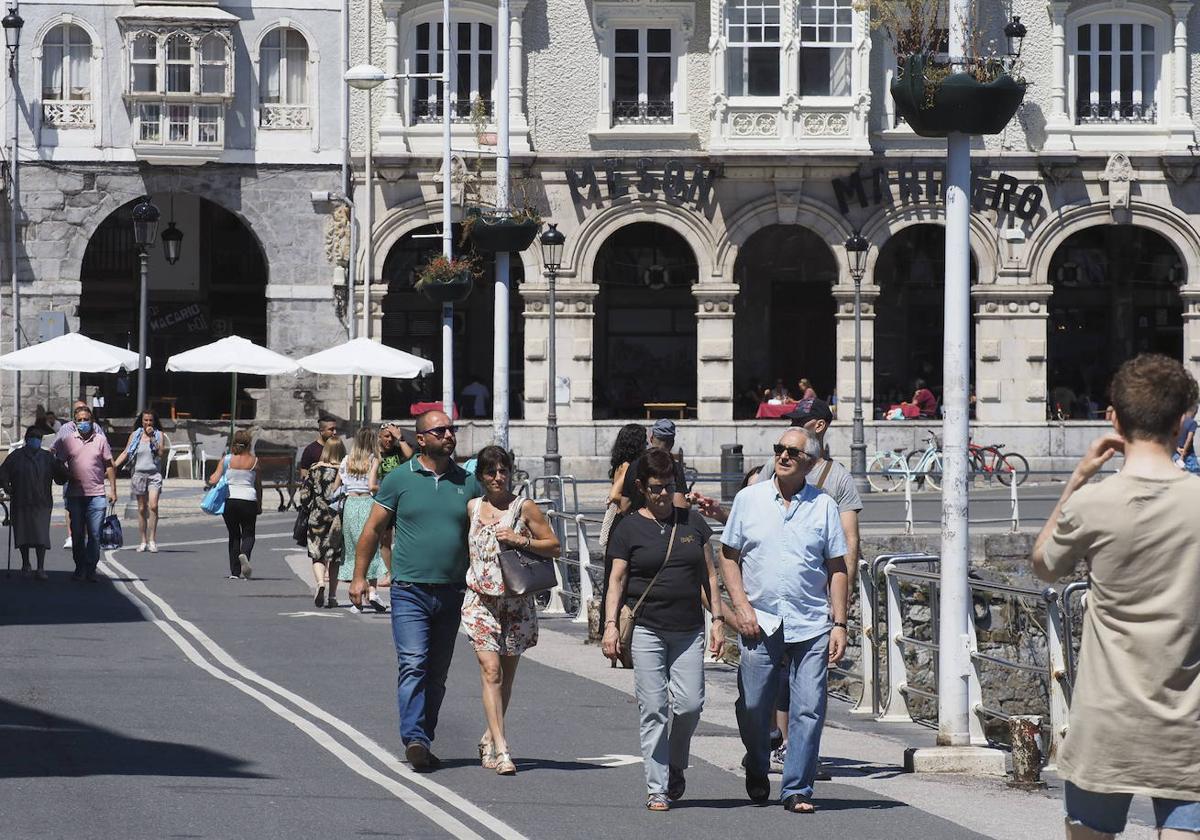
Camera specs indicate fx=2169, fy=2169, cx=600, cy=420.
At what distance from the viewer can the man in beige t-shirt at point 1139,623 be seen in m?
5.97

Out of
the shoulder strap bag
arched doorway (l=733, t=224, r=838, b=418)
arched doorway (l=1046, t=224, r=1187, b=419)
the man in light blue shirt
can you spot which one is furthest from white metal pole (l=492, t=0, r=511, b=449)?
arched doorway (l=1046, t=224, r=1187, b=419)

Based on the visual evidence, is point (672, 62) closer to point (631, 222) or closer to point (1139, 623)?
point (631, 222)

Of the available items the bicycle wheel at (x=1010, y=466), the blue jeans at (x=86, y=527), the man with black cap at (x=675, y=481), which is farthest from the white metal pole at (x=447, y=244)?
the man with black cap at (x=675, y=481)

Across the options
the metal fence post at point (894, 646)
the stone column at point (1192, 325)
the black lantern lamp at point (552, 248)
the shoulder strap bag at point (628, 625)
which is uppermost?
the black lantern lamp at point (552, 248)

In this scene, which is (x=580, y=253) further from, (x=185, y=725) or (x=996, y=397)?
(x=185, y=725)

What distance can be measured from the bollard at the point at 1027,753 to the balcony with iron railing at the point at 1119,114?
30313mm

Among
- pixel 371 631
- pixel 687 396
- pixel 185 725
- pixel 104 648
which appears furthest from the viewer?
pixel 687 396

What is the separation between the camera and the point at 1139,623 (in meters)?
6.05

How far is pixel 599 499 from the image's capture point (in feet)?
114

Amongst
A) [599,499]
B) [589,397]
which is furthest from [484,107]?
[599,499]

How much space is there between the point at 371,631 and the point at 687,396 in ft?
85.8

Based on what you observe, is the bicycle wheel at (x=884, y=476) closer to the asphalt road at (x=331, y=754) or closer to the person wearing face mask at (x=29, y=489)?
the person wearing face mask at (x=29, y=489)

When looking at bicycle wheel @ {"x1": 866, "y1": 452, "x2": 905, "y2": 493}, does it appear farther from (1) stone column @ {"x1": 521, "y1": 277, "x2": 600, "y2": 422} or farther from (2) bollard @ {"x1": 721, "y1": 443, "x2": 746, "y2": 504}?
(1) stone column @ {"x1": 521, "y1": 277, "x2": 600, "y2": 422}

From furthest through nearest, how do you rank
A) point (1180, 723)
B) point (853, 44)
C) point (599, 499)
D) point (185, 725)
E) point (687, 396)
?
1. point (687, 396)
2. point (853, 44)
3. point (599, 499)
4. point (185, 725)
5. point (1180, 723)
